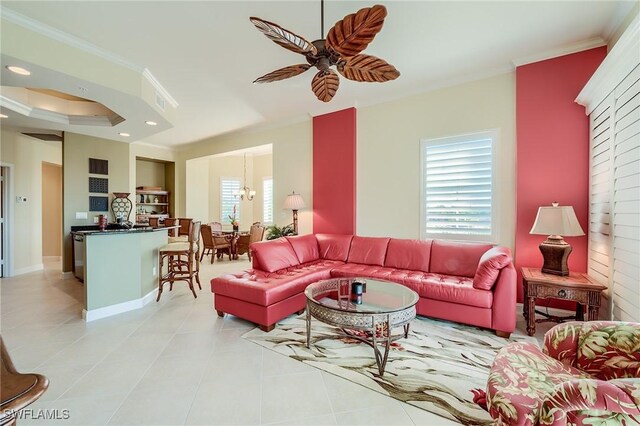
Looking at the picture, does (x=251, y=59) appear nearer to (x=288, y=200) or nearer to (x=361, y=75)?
(x=361, y=75)

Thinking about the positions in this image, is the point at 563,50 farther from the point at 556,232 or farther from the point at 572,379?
the point at 572,379

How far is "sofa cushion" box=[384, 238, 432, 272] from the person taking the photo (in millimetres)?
Answer: 3627

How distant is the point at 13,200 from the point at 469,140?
26.9 ft

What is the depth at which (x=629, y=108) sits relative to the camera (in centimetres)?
212

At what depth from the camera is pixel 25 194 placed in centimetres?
545

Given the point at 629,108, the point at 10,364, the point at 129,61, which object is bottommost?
the point at 10,364

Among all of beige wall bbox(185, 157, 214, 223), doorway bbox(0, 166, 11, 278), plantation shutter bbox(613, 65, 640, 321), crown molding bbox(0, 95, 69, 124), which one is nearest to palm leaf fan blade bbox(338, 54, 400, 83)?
plantation shutter bbox(613, 65, 640, 321)

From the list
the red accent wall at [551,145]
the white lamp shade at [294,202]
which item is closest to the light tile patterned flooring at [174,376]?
the red accent wall at [551,145]

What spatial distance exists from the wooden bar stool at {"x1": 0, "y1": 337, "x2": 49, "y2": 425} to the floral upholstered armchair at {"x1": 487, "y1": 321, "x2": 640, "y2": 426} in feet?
6.48

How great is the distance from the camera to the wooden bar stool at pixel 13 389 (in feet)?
3.28

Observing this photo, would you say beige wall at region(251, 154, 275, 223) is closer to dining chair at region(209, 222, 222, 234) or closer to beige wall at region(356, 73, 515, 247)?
dining chair at region(209, 222, 222, 234)

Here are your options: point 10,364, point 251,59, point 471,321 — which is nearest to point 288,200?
point 251,59

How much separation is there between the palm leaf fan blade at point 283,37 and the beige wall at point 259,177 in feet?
21.7

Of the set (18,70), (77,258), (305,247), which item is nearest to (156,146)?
(77,258)
